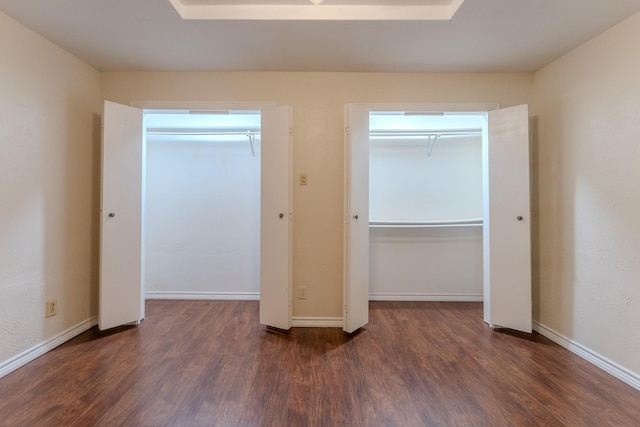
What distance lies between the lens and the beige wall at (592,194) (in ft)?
5.88

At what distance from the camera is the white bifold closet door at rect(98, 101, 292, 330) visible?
236 cm

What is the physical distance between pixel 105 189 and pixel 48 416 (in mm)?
1573

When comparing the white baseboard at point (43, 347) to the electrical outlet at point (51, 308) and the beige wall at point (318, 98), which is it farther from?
the beige wall at point (318, 98)

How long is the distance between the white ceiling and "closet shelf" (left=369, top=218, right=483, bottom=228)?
152cm

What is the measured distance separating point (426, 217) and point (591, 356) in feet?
5.78

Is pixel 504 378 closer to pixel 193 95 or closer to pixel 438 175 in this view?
pixel 438 175

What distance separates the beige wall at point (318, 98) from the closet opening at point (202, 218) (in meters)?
0.79

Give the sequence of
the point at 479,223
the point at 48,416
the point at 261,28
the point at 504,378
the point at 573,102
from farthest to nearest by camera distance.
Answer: the point at 479,223
the point at 573,102
the point at 261,28
the point at 504,378
the point at 48,416

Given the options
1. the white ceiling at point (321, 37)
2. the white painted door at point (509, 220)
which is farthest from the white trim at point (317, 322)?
the white ceiling at point (321, 37)

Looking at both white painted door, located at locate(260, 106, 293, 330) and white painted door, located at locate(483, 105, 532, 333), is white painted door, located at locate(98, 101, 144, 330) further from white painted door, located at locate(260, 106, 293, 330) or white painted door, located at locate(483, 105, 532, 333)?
white painted door, located at locate(483, 105, 532, 333)

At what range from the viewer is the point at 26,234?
1.96 m

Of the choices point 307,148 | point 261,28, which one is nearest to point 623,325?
point 307,148

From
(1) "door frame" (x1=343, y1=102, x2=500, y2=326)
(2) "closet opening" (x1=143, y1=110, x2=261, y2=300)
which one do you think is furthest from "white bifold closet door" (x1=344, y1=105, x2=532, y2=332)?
(2) "closet opening" (x1=143, y1=110, x2=261, y2=300)

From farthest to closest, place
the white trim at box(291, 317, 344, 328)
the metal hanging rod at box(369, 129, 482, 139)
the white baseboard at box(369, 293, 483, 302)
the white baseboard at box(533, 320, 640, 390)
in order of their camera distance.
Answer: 1. the white baseboard at box(369, 293, 483, 302)
2. the metal hanging rod at box(369, 129, 482, 139)
3. the white trim at box(291, 317, 344, 328)
4. the white baseboard at box(533, 320, 640, 390)
